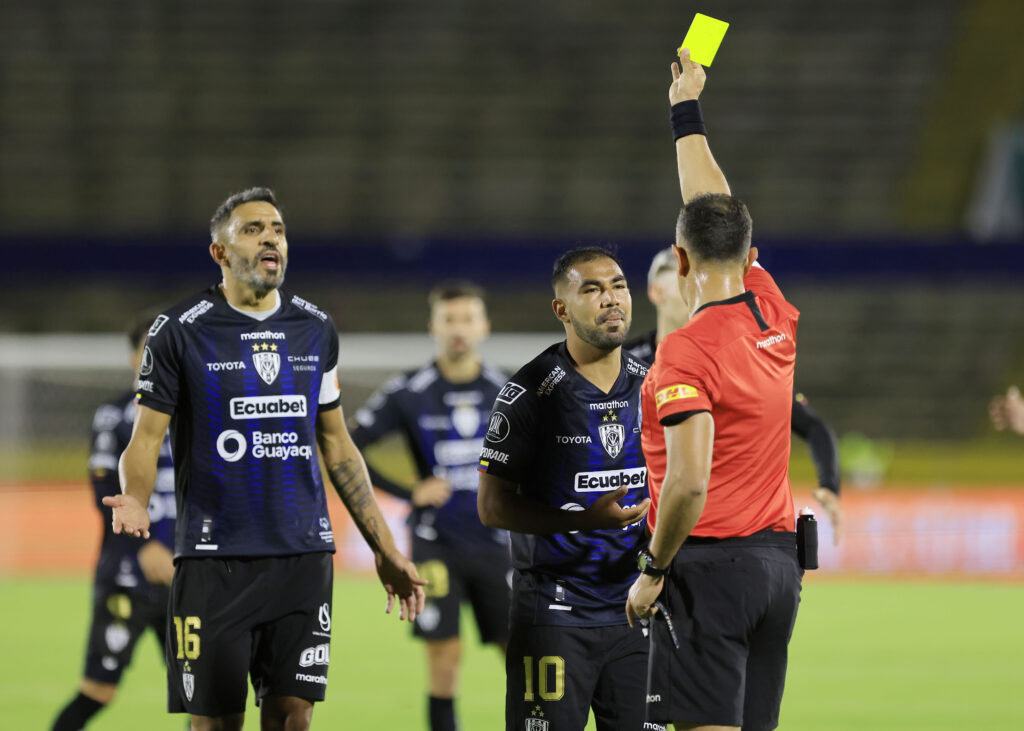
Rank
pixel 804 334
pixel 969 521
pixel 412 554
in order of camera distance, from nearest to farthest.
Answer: pixel 412 554
pixel 969 521
pixel 804 334

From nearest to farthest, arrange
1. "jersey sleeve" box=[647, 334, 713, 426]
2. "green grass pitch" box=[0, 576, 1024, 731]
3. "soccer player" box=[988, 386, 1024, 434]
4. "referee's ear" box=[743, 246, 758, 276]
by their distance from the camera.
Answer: "jersey sleeve" box=[647, 334, 713, 426]
"referee's ear" box=[743, 246, 758, 276]
"soccer player" box=[988, 386, 1024, 434]
"green grass pitch" box=[0, 576, 1024, 731]

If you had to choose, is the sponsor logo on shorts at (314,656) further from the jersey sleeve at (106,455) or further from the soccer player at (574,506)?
the jersey sleeve at (106,455)

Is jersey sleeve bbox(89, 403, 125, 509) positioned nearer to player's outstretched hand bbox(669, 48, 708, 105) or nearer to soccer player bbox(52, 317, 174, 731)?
soccer player bbox(52, 317, 174, 731)

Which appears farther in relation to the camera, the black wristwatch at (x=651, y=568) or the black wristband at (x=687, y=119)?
the black wristband at (x=687, y=119)

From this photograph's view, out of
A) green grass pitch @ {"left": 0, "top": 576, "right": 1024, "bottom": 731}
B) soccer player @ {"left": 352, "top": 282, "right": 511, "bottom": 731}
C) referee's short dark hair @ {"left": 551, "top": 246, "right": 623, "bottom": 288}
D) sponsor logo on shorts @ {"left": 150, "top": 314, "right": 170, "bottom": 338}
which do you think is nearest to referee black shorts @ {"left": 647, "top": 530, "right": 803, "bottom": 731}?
referee's short dark hair @ {"left": 551, "top": 246, "right": 623, "bottom": 288}

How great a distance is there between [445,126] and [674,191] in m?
3.71

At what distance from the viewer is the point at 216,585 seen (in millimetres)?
4477

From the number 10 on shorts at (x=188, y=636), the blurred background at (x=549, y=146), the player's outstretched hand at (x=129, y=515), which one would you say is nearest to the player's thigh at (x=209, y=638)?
the number 10 on shorts at (x=188, y=636)

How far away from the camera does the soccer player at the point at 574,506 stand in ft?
14.5

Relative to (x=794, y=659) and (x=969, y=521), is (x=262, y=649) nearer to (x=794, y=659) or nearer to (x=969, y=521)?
(x=794, y=659)

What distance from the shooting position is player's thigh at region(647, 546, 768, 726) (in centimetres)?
383

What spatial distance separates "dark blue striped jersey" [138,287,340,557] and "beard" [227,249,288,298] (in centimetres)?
11

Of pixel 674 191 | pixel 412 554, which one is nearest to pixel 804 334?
pixel 674 191

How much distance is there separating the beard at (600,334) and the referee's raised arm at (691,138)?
455 mm
